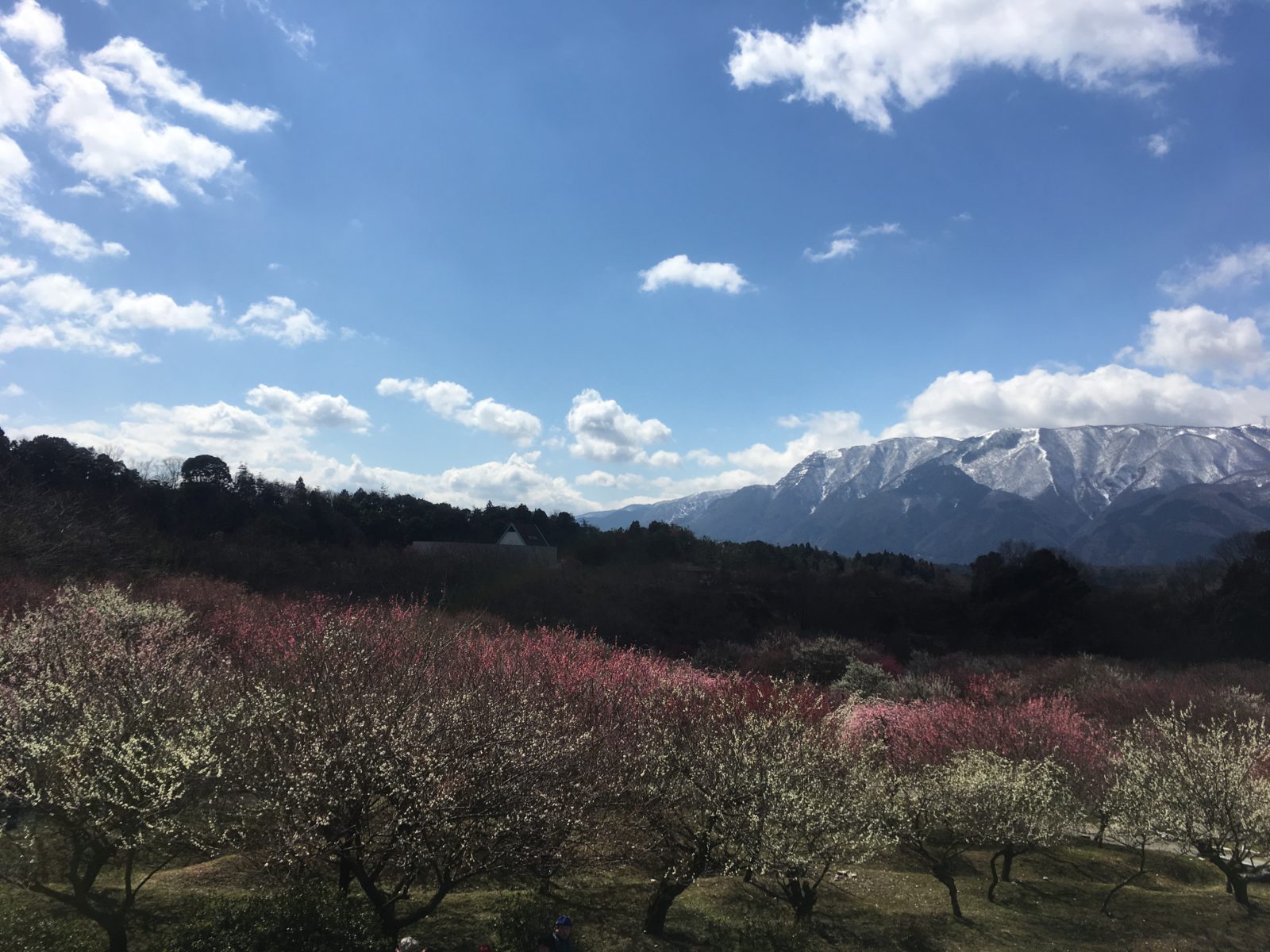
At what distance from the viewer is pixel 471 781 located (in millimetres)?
10102

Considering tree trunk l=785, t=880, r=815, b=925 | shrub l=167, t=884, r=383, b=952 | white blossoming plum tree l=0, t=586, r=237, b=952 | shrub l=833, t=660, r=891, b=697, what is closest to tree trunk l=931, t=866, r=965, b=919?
tree trunk l=785, t=880, r=815, b=925

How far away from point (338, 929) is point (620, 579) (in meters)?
40.3

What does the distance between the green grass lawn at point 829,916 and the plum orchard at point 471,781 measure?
1.69ft

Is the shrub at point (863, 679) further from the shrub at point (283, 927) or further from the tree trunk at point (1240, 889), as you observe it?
the shrub at point (283, 927)

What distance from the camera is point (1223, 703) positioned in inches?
1037

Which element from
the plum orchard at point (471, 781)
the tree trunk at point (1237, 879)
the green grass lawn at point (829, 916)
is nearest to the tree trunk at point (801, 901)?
the plum orchard at point (471, 781)

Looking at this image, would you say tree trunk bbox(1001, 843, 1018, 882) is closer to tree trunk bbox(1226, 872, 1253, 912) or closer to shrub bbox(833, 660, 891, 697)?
tree trunk bbox(1226, 872, 1253, 912)

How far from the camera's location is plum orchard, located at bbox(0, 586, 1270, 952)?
9.50m

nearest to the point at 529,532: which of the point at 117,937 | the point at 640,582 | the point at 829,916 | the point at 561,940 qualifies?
the point at 640,582

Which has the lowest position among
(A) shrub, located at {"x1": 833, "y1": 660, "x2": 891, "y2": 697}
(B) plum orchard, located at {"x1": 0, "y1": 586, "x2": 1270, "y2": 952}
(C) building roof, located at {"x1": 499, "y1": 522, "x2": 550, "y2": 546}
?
(A) shrub, located at {"x1": 833, "y1": 660, "x2": 891, "y2": 697}

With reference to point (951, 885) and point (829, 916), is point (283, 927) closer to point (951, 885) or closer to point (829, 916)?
point (829, 916)

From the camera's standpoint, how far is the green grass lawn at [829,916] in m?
11.0

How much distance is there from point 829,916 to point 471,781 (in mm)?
8432

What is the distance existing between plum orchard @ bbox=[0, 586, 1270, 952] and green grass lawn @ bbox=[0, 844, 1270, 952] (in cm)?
52
